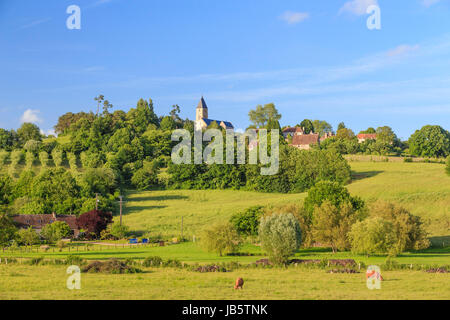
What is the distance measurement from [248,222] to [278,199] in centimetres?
2440

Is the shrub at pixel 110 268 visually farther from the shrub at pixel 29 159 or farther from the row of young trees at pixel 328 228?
the shrub at pixel 29 159

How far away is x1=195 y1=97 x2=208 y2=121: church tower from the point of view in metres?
193

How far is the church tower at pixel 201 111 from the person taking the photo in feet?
632

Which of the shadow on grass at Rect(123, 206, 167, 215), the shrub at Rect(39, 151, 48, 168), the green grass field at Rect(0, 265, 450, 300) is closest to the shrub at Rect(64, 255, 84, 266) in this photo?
the green grass field at Rect(0, 265, 450, 300)

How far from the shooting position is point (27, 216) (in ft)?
231

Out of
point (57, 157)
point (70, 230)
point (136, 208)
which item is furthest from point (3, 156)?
point (70, 230)

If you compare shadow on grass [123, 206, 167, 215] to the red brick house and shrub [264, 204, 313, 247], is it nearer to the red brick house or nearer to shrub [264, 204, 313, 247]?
shrub [264, 204, 313, 247]

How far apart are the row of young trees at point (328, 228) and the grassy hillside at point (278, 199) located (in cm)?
1176

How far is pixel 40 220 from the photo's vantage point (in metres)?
70.4

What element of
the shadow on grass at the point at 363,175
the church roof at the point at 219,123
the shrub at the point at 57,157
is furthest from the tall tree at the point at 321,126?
the shrub at the point at 57,157

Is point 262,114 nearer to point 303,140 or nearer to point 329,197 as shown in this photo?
point 303,140
